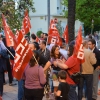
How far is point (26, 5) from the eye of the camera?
15.8 meters

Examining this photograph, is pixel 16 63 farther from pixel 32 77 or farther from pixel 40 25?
pixel 40 25

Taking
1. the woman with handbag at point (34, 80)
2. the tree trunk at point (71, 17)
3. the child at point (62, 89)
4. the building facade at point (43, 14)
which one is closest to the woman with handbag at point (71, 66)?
the child at point (62, 89)

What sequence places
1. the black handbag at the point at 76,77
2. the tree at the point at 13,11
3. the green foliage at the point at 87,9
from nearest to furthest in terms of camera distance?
the black handbag at the point at 76,77 < the tree at the point at 13,11 < the green foliage at the point at 87,9

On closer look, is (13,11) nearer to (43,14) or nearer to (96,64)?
(96,64)

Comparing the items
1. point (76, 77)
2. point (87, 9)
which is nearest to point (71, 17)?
point (76, 77)

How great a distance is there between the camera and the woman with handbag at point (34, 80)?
5.66 meters

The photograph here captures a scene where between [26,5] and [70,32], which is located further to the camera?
[26,5]

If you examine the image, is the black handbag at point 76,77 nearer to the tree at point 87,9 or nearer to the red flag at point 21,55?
the red flag at point 21,55

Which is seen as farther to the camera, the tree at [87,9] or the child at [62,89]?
the tree at [87,9]

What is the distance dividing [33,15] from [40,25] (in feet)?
6.32

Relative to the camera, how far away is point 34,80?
568 cm

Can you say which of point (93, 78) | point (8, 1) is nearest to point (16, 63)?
point (93, 78)

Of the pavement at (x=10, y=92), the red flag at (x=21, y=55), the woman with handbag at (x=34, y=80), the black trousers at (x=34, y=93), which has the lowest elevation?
the pavement at (x=10, y=92)

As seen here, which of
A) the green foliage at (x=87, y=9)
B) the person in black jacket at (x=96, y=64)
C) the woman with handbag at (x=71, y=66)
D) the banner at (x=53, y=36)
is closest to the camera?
the woman with handbag at (x=71, y=66)
